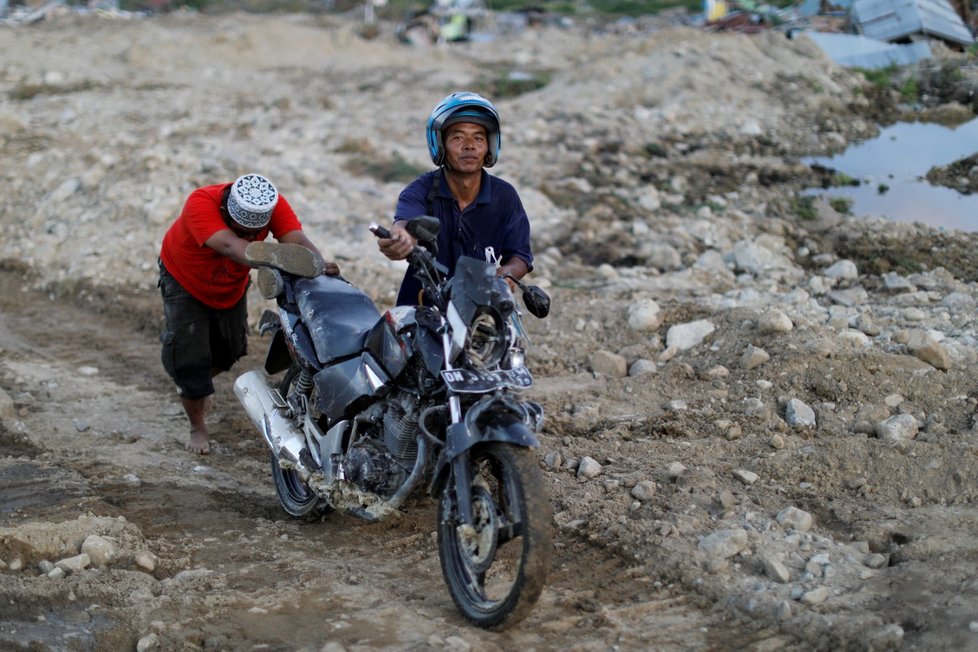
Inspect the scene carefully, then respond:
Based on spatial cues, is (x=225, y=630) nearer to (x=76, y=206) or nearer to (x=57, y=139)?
(x=76, y=206)

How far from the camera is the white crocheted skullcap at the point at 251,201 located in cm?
480

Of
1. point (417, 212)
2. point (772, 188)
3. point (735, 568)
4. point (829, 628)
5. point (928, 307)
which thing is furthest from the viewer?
point (772, 188)

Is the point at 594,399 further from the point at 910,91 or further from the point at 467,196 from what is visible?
the point at 910,91

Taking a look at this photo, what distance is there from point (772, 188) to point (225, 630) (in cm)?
809

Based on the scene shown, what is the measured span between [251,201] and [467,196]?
116 centimetres

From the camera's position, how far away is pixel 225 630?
11.1ft

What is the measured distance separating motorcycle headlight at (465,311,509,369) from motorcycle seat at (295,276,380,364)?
0.87 meters

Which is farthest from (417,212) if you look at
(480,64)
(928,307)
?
(480,64)

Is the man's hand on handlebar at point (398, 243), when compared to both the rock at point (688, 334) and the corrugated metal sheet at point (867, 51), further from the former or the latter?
the corrugated metal sheet at point (867, 51)

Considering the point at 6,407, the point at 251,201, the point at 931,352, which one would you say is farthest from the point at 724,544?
the point at 6,407

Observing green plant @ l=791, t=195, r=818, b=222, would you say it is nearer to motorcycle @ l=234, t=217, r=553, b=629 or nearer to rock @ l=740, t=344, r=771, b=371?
rock @ l=740, t=344, r=771, b=371

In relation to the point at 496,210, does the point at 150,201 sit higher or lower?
lower

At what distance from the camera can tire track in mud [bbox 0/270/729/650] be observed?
11.1 ft

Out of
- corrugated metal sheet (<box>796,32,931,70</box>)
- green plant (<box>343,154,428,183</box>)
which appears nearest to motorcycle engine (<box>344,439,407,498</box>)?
green plant (<box>343,154,428,183</box>)
